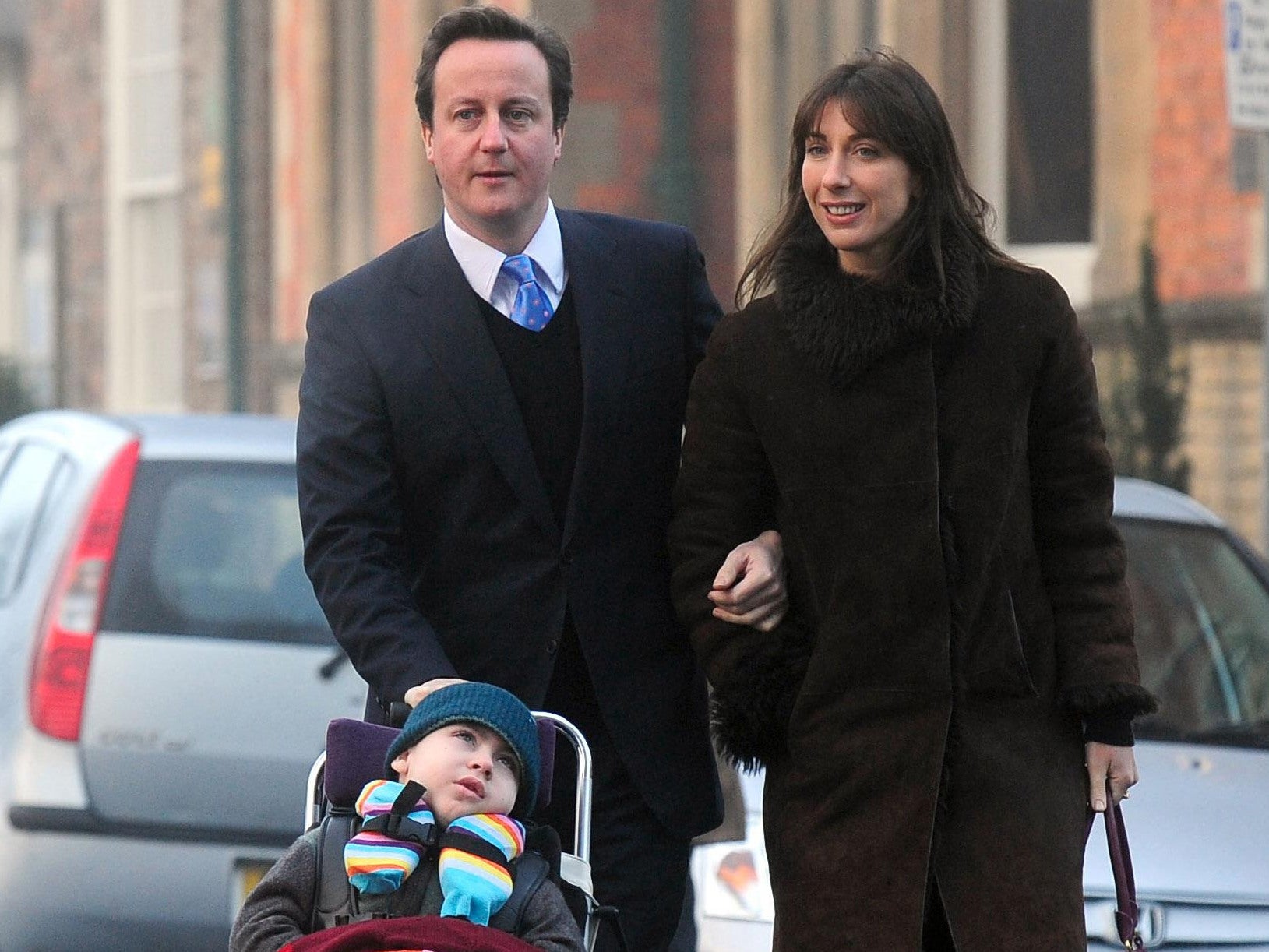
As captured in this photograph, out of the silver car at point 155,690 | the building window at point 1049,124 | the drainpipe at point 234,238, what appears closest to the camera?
the silver car at point 155,690

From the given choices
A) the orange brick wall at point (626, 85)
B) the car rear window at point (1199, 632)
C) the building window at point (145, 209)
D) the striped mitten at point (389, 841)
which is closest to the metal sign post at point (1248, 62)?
the car rear window at point (1199, 632)

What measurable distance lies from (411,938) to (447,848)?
0.16 m

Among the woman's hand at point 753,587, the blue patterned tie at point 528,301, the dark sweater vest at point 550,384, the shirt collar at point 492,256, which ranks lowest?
the woman's hand at point 753,587

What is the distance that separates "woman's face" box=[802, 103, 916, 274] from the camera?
382 centimetres

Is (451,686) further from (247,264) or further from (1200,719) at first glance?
(247,264)

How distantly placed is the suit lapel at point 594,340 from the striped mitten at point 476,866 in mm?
508

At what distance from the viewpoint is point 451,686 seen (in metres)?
3.76

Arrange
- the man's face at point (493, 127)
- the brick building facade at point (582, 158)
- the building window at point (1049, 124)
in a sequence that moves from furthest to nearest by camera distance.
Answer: the building window at point (1049, 124), the brick building facade at point (582, 158), the man's face at point (493, 127)

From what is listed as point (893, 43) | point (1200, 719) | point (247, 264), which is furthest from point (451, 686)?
point (247, 264)

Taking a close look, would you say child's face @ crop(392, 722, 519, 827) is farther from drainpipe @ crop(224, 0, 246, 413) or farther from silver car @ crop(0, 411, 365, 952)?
drainpipe @ crop(224, 0, 246, 413)

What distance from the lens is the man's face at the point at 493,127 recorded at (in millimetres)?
3969

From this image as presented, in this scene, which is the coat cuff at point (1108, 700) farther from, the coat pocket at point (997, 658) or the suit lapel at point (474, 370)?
the suit lapel at point (474, 370)

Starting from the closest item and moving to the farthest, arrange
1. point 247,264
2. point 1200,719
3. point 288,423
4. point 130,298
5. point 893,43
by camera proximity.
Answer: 1. point 1200,719
2. point 288,423
3. point 893,43
4. point 247,264
5. point 130,298

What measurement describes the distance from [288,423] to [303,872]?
11.6ft
